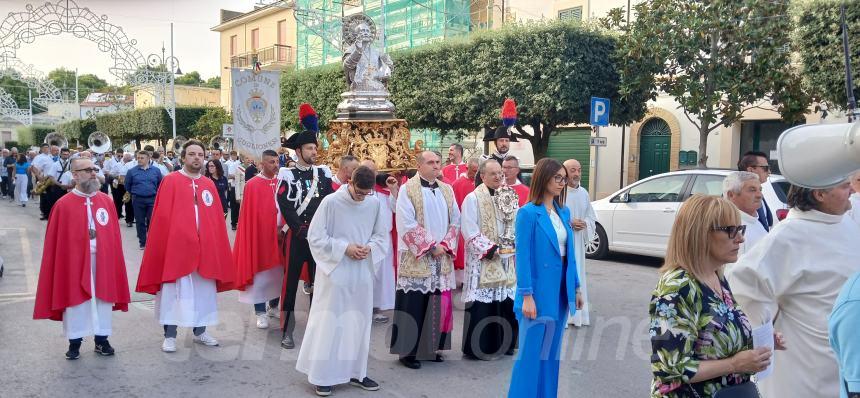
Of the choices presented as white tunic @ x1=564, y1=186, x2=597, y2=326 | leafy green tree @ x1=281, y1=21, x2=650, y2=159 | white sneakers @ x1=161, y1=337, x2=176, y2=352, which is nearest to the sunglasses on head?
white tunic @ x1=564, y1=186, x2=597, y2=326

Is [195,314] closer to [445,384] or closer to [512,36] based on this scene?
[445,384]

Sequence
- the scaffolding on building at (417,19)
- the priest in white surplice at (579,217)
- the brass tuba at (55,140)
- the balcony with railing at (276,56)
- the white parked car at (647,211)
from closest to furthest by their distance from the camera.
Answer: the priest in white surplice at (579,217) < the white parked car at (647,211) < the brass tuba at (55,140) < the scaffolding on building at (417,19) < the balcony with railing at (276,56)

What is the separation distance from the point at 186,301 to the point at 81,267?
2.92 feet

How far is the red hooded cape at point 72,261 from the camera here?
18.5 ft

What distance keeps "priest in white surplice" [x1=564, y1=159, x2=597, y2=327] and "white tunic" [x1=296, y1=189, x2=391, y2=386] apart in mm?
2799

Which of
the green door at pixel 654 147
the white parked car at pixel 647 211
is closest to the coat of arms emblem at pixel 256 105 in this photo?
the white parked car at pixel 647 211

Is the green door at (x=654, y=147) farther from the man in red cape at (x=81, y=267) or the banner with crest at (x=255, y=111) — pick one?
the man in red cape at (x=81, y=267)

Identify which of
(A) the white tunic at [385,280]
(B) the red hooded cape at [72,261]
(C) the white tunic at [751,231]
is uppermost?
(C) the white tunic at [751,231]

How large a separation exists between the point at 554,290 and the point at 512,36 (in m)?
14.0

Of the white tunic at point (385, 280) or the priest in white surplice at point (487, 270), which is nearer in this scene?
the priest in white surplice at point (487, 270)

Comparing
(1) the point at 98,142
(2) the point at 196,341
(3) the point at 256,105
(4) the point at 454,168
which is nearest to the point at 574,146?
(4) the point at 454,168

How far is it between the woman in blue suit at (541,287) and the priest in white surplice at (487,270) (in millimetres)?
1377

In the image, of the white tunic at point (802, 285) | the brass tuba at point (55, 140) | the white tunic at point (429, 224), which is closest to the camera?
the white tunic at point (802, 285)

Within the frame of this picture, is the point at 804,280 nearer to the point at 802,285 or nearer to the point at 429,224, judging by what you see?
the point at 802,285
